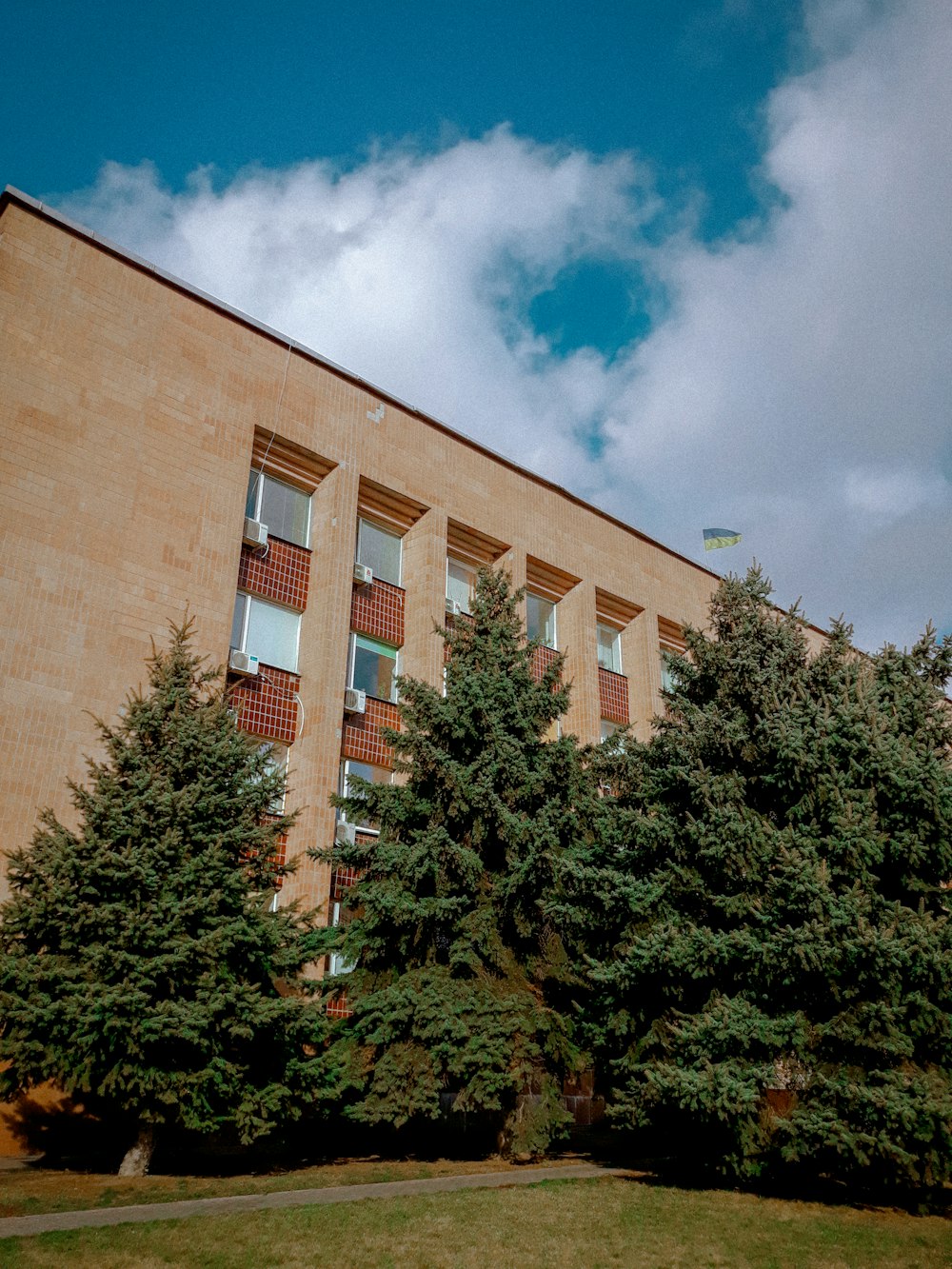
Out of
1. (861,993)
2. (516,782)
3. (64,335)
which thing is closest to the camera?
(861,993)

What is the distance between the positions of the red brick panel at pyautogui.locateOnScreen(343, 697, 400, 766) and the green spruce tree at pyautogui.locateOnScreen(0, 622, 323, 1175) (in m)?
6.32

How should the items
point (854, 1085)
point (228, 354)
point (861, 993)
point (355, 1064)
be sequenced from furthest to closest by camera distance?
point (228, 354) → point (355, 1064) → point (861, 993) → point (854, 1085)

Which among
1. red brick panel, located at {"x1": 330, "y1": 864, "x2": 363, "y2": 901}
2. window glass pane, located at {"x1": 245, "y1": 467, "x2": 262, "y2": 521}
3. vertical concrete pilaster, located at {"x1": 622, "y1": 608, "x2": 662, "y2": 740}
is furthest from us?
vertical concrete pilaster, located at {"x1": 622, "y1": 608, "x2": 662, "y2": 740}

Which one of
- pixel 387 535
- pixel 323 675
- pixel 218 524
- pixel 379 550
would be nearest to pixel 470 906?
pixel 323 675

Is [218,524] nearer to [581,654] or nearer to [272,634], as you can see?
[272,634]

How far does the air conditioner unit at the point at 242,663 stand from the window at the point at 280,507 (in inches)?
121

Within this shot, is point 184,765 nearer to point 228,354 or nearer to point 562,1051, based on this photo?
point 562,1051

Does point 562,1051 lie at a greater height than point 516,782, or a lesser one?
lesser

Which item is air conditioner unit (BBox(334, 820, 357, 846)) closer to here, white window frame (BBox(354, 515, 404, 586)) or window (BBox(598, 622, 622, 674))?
white window frame (BBox(354, 515, 404, 586))

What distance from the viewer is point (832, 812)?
11.1m

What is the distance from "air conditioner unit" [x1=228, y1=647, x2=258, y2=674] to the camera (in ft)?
56.4

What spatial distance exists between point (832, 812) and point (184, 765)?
796 centimetres

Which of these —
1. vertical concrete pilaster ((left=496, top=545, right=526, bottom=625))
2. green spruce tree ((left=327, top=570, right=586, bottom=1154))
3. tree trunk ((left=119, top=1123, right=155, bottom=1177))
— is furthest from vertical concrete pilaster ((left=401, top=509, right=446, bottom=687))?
tree trunk ((left=119, top=1123, right=155, bottom=1177))

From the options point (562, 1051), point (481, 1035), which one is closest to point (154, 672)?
point (481, 1035)
